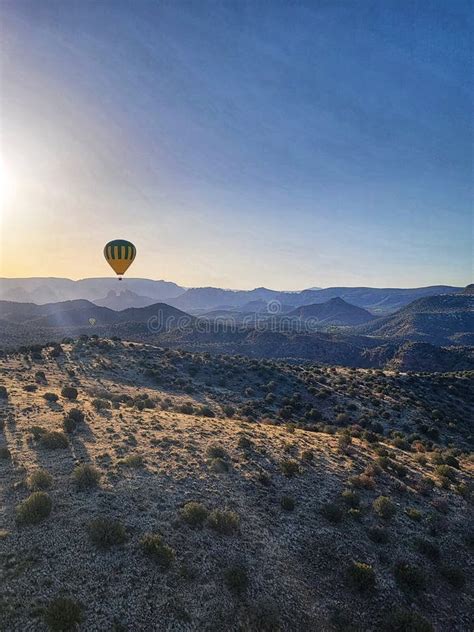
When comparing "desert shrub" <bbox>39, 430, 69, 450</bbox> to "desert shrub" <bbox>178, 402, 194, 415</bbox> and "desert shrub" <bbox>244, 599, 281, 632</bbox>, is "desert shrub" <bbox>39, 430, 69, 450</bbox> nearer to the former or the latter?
"desert shrub" <bbox>244, 599, 281, 632</bbox>

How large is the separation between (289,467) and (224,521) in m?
6.02

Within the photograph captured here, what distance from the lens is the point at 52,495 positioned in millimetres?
13320

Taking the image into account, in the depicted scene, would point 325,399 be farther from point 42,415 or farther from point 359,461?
point 42,415

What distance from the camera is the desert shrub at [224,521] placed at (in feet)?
42.2

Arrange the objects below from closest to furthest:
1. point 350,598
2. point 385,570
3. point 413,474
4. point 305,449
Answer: point 350,598, point 385,570, point 413,474, point 305,449

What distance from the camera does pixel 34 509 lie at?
11898 millimetres

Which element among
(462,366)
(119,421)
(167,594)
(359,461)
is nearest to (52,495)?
(167,594)

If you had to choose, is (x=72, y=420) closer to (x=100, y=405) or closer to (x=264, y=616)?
(x=100, y=405)

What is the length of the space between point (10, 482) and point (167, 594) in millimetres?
8455

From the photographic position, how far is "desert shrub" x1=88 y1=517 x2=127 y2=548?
1118cm

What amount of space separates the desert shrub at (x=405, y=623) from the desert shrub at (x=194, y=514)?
261 inches

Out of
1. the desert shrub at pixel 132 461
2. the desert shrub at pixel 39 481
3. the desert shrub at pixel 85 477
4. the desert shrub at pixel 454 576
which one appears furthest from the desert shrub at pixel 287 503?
the desert shrub at pixel 39 481

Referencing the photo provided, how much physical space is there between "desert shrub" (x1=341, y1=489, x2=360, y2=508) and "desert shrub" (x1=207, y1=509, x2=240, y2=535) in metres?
5.85

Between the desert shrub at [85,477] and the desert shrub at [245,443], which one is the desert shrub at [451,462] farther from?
the desert shrub at [85,477]
